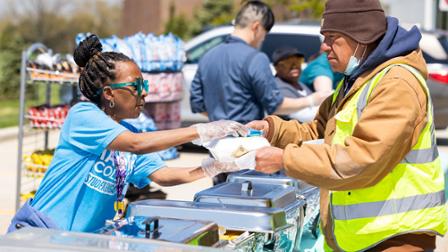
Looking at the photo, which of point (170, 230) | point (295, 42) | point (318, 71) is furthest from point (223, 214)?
point (295, 42)

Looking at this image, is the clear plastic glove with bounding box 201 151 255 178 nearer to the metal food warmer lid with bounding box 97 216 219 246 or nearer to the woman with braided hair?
the woman with braided hair

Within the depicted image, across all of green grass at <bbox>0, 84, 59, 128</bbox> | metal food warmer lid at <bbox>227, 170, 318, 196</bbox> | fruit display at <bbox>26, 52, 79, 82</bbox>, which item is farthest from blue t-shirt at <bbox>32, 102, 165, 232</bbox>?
green grass at <bbox>0, 84, 59, 128</bbox>

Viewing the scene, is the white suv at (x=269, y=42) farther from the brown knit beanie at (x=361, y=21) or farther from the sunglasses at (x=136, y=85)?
the brown knit beanie at (x=361, y=21)

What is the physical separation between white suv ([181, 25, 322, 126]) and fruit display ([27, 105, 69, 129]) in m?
3.84

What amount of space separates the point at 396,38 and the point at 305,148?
Result: 550 millimetres

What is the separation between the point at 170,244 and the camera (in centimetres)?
251

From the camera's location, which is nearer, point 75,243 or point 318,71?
point 75,243

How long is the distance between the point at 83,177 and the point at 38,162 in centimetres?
376

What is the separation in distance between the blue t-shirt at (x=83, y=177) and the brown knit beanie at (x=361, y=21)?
1.05 metres

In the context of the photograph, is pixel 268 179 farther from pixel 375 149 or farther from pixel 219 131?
pixel 375 149

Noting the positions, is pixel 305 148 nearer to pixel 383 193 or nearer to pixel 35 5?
pixel 383 193

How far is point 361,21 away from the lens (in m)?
2.95

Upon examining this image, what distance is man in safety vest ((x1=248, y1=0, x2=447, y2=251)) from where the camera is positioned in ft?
8.98

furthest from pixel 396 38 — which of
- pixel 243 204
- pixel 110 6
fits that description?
pixel 110 6
